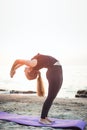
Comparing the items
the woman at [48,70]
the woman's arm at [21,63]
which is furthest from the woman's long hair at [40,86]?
the woman's arm at [21,63]

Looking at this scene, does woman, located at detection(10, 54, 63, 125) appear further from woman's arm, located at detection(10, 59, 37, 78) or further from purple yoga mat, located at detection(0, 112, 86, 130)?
purple yoga mat, located at detection(0, 112, 86, 130)

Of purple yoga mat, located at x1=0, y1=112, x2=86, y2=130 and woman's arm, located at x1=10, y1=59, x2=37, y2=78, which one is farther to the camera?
woman's arm, located at x1=10, y1=59, x2=37, y2=78

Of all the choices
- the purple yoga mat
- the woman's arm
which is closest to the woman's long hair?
the woman's arm

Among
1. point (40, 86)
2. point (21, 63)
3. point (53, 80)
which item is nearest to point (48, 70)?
point (53, 80)

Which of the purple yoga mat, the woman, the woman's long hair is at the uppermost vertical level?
the woman

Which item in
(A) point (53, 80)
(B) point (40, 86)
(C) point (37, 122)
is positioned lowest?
(C) point (37, 122)

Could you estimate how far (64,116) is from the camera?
254 inches

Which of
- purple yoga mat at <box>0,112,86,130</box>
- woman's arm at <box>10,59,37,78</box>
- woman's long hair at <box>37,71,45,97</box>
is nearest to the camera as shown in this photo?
purple yoga mat at <box>0,112,86,130</box>

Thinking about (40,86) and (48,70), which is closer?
(48,70)

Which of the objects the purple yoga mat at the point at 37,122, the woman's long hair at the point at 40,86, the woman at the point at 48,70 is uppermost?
the woman at the point at 48,70

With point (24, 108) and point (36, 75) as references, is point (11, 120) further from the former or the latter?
point (24, 108)

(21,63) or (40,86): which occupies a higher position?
(21,63)

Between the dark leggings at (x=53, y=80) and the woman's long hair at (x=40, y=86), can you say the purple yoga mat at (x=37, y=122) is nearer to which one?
A: the dark leggings at (x=53, y=80)

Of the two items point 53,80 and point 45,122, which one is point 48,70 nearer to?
point 53,80
